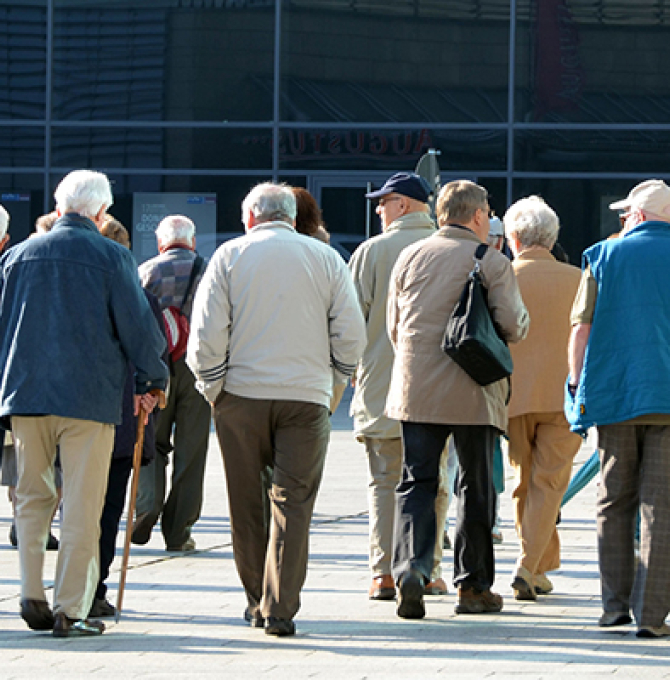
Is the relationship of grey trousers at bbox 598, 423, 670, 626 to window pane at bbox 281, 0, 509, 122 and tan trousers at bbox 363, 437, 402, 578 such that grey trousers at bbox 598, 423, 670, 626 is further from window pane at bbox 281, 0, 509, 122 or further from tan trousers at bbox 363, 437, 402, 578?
window pane at bbox 281, 0, 509, 122

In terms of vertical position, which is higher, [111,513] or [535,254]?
[535,254]

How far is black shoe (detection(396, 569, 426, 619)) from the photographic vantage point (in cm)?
650

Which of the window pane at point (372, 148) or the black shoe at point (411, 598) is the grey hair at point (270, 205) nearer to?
the black shoe at point (411, 598)

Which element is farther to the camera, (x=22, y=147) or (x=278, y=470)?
(x=22, y=147)

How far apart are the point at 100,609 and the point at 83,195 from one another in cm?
175

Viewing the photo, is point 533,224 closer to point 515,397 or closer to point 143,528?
point 515,397

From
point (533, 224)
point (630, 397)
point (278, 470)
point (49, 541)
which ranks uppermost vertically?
point (533, 224)

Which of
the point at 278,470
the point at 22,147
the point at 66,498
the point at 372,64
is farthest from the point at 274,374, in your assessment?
the point at 22,147

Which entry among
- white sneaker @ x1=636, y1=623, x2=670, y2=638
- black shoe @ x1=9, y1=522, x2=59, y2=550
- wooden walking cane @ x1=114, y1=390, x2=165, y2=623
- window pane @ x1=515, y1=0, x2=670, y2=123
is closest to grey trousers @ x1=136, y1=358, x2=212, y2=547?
black shoe @ x1=9, y1=522, x2=59, y2=550

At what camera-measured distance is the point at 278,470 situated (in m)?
6.20

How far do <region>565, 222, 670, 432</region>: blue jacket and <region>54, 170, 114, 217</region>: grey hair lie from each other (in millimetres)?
1988

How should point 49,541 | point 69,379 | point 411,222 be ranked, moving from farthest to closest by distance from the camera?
1. point 49,541
2. point 411,222
3. point 69,379

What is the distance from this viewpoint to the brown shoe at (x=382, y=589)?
23.1 ft

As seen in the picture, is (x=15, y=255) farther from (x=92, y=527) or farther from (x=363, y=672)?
(x=363, y=672)
